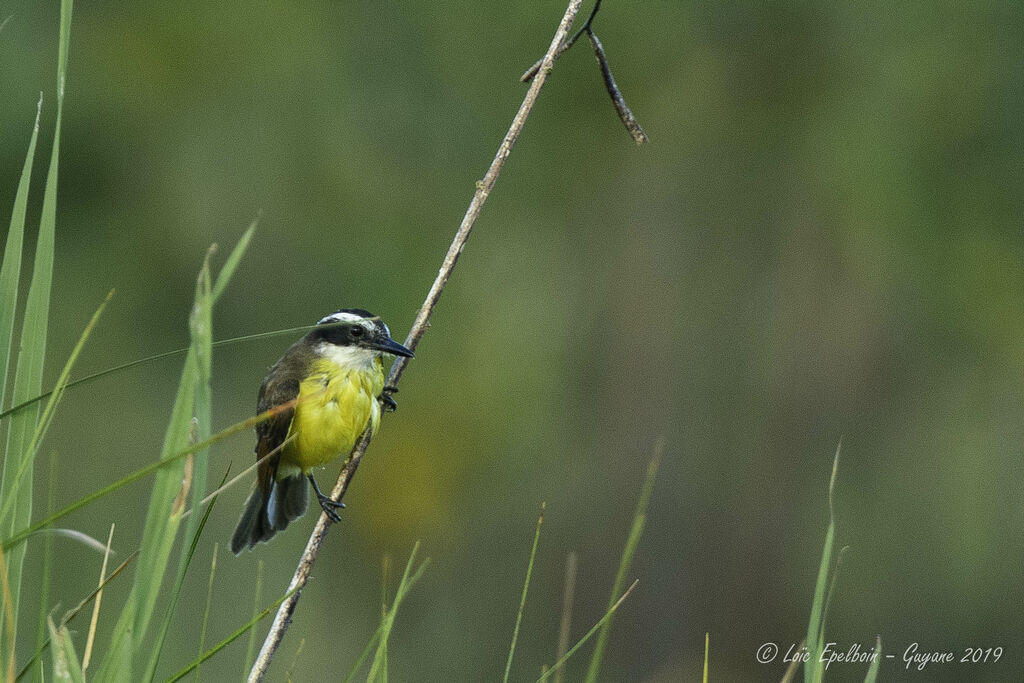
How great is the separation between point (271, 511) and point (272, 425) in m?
0.43

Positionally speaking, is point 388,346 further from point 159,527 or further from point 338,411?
point 159,527

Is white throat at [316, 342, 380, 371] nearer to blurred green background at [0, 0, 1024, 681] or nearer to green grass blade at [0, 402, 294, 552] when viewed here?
green grass blade at [0, 402, 294, 552]

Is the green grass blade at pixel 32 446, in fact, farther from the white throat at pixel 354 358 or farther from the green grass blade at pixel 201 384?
the white throat at pixel 354 358

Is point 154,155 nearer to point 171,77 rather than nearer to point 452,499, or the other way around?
point 171,77

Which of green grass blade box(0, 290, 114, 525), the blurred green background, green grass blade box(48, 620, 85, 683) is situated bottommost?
the blurred green background

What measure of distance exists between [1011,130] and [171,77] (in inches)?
325

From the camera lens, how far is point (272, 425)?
4.34 meters

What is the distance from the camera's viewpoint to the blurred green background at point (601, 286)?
1116cm

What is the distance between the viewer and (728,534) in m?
11.6

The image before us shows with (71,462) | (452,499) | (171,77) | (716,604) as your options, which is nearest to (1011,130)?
(716,604)

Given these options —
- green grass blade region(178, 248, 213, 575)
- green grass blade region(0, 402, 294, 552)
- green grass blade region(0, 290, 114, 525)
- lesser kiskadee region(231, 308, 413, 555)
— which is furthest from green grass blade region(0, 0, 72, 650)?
lesser kiskadee region(231, 308, 413, 555)

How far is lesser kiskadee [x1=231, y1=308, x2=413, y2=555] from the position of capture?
4250 millimetres

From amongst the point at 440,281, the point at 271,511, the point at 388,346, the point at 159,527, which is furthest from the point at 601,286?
the point at 159,527

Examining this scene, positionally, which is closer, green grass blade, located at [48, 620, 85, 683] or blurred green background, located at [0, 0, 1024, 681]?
green grass blade, located at [48, 620, 85, 683]
